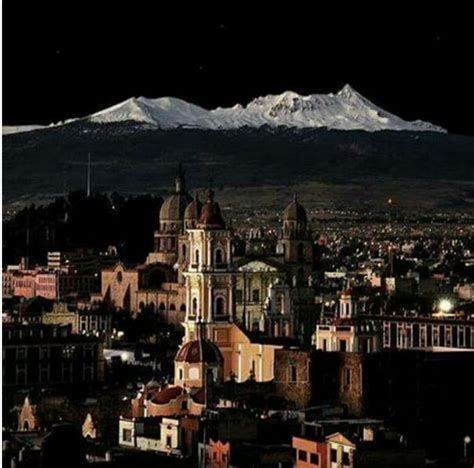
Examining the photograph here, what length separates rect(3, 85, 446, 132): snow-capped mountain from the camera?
7.28 meters

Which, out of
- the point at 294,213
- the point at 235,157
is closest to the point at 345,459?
the point at 235,157

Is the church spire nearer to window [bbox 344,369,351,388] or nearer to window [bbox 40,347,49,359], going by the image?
window [bbox 40,347,49,359]

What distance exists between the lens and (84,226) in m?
13.5

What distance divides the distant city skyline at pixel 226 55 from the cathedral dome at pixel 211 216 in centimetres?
423

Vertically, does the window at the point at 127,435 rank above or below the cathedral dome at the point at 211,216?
below

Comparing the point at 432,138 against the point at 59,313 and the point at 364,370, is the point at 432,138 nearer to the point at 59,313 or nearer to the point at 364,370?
the point at 364,370

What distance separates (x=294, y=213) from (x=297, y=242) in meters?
0.49

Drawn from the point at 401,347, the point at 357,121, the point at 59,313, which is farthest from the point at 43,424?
the point at 59,313

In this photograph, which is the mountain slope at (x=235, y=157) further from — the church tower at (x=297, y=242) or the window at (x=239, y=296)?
the window at (x=239, y=296)

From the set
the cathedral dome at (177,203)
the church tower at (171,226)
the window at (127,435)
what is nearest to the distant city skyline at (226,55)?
the window at (127,435)

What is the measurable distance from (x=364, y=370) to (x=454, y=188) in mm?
872

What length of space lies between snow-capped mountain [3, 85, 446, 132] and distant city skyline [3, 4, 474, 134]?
0.45 meters

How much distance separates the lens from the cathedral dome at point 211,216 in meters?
10.7

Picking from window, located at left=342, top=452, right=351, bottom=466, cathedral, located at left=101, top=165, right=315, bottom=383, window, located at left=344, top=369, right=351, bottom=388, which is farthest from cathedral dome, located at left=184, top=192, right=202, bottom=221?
window, located at left=342, top=452, right=351, bottom=466
